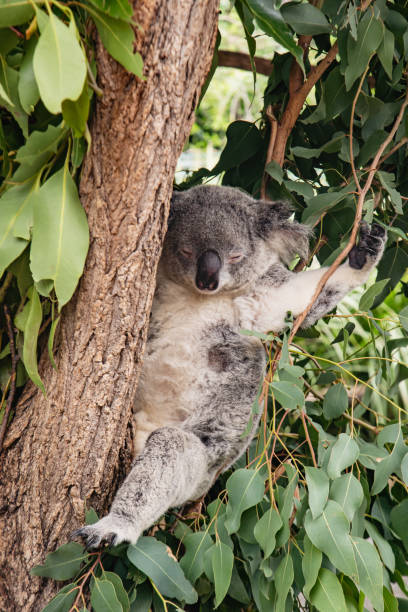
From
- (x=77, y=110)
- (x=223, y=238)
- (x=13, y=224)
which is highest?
(x=77, y=110)

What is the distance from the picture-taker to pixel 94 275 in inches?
57.9

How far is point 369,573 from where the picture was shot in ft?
4.82

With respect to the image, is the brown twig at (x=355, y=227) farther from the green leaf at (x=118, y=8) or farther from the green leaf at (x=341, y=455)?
the green leaf at (x=118, y=8)

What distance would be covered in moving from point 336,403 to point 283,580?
577mm

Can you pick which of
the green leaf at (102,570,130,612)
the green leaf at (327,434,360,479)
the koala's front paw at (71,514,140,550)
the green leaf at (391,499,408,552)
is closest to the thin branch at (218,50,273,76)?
the green leaf at (327,434,360,479)

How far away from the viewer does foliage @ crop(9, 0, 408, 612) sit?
150cm

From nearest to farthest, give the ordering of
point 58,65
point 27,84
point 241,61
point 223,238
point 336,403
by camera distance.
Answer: point 58,65 → point 27,84 → point 336,403 → point 223,238 → point 241,61

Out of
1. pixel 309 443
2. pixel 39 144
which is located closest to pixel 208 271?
pixel 309 443

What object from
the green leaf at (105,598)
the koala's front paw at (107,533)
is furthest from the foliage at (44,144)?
the green leaf at (105,598)

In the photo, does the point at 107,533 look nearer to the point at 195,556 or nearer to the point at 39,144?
the point at 195,556

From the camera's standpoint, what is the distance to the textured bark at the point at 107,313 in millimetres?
1333

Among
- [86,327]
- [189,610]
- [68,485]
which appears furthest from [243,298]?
[189,610]

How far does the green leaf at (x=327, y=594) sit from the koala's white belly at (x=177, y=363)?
70cm

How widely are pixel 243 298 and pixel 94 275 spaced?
2.41 ft
